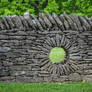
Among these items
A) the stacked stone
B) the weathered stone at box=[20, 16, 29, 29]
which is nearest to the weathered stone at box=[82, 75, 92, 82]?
the stacked stone

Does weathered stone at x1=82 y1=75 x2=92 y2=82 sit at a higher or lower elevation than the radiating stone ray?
lower

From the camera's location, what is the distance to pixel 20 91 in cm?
558

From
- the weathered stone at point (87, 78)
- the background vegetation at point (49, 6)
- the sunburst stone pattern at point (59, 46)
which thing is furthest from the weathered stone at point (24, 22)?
the background vegetation at point (49, 6)

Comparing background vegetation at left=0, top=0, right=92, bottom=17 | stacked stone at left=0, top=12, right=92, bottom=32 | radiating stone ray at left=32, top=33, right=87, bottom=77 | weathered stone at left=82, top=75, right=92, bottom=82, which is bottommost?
weathered stone at left=82, top=75, right=92, bottom=82

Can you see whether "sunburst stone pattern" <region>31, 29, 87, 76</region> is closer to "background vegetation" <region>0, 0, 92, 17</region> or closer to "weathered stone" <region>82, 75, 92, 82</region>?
"weathered stone" <region>82, 75, 92, 82</region>

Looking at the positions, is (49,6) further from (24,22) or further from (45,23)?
(24,22)

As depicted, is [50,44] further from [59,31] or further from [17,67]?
[17,67]

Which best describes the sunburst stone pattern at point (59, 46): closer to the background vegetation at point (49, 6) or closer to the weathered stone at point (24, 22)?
the weathered stone at point (24, 22)

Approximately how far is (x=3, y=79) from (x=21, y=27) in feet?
6.05

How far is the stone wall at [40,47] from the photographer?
7133 millimetres

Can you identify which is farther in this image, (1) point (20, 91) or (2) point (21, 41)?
(2) point (21, 41)

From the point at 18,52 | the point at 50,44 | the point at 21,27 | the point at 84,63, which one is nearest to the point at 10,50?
the point at 18,52

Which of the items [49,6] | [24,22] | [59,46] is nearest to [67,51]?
[59,46]

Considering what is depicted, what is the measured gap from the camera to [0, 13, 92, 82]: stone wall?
713 cm
